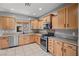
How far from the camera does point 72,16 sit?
2.73m

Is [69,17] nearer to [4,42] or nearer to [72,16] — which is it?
[72,16]

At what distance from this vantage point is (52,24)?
14.4ft

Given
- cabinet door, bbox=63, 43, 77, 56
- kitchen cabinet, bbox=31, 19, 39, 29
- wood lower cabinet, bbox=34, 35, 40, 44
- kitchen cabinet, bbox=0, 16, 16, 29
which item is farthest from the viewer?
kitchen cabinet, bbox=31, 19, 39, 29

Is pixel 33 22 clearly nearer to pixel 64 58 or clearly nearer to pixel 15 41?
pixel 15 41

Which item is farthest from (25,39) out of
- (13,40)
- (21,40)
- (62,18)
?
(62,18)

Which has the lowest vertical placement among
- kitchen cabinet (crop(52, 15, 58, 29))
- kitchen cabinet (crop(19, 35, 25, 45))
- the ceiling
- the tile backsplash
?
kitchen cabinet (crop(19, 35, 25, 45))

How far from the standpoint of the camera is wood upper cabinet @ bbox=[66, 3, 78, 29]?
2.57m

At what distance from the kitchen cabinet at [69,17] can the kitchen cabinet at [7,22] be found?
116 inches

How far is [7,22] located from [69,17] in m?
3.37

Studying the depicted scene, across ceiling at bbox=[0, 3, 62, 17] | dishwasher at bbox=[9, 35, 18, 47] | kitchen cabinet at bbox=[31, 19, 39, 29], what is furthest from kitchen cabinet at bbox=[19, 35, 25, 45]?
ceiling at bbox=[0, 3, 62, 17]

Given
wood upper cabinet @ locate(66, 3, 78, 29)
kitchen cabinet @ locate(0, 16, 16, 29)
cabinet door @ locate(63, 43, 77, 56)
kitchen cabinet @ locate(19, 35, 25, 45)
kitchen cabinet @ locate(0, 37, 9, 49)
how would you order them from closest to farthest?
1. cabinet door @ locate(63, 43, 77, 56)
2. wood upper cabinet @ locate(66, 3, 78, 29)
3. kitchen cabinet @ locate(0, 37, 9, 49)
4. kitchen cabinet @ locate(0, 16, 16, 29)
5. kitchen cabinet @ locate(19, 35, 25, 45)

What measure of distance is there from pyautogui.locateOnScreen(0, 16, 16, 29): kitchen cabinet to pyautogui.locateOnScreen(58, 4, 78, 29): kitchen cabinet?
9.65ft

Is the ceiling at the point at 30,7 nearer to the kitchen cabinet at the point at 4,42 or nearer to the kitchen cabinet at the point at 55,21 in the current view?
the kitchen cabinet at the point at 55,21

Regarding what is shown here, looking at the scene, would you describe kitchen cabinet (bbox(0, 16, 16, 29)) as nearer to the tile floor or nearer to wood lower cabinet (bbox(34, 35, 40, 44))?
the tile floor
